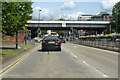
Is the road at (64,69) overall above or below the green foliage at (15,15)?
below

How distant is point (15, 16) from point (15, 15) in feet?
1.42

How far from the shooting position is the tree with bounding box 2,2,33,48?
18.5 metres

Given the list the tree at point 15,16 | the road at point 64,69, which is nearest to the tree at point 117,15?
the tree at point 15,16

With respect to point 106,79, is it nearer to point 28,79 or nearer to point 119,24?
point 28,79

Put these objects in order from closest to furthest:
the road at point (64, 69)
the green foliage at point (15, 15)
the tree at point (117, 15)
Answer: the road at point (64, 69)
the green foliage at point (15, 15)
the tree at point (117, 15)

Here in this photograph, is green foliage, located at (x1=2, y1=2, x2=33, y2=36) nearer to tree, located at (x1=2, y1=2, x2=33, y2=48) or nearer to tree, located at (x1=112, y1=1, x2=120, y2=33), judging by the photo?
tree, located at (x1=2, y1=2, x2=33, y2=48)

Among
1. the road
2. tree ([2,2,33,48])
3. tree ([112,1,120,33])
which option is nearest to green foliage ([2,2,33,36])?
tree ([2,2,33,48])

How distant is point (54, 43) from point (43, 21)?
5112 cm

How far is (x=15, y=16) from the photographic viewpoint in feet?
66.2

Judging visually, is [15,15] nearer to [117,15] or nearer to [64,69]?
[64,69]

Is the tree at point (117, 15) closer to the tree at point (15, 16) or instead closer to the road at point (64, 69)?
the tree at point (15, 16)

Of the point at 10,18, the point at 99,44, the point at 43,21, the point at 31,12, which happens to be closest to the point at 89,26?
the point at 43,21

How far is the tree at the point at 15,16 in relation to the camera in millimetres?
18472

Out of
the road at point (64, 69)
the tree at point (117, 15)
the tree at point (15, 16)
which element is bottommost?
the road at point (64, 69)
